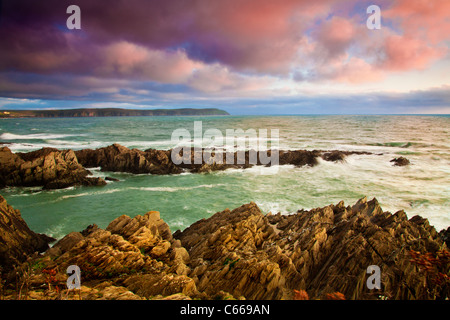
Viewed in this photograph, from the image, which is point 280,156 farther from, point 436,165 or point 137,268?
point 137,268

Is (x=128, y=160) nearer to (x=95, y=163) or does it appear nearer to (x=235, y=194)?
(x=95, y=163)

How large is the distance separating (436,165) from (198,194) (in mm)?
37424

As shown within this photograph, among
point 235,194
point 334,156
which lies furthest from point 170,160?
point 334,156

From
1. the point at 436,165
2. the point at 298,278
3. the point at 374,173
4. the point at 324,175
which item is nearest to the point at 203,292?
the point at 298,278

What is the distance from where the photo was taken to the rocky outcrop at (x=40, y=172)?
83.3 feet

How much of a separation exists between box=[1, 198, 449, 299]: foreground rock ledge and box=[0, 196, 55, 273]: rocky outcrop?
0.43 meters

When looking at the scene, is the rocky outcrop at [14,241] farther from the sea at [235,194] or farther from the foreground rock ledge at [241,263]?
the sea at [235,194]

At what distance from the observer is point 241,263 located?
8766 millimetres

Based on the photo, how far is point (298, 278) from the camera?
864cm

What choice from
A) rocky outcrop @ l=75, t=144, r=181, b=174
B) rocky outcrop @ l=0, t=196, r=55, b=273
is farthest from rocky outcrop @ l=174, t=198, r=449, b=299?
rocky outcrop @ l=75, t=144, r=181, b=174

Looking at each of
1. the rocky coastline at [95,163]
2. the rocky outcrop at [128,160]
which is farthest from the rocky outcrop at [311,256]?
the rocky outcrop at [128,160]

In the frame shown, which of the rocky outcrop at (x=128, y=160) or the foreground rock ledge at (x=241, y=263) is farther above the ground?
the rocky outcrop at (x=128, y=160)

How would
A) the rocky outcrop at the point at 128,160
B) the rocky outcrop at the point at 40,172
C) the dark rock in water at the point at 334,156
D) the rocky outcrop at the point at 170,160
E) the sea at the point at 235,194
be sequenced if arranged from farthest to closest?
the dark rock in water at the point at 334,156, the rocky outcrop at the point at 170,160, the rocky outcrop at the point at 128,160, the rocky outcrop at the point at 40,172, the sea at the point at 235,194

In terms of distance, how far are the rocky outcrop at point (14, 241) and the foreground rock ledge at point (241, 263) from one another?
425 mm
